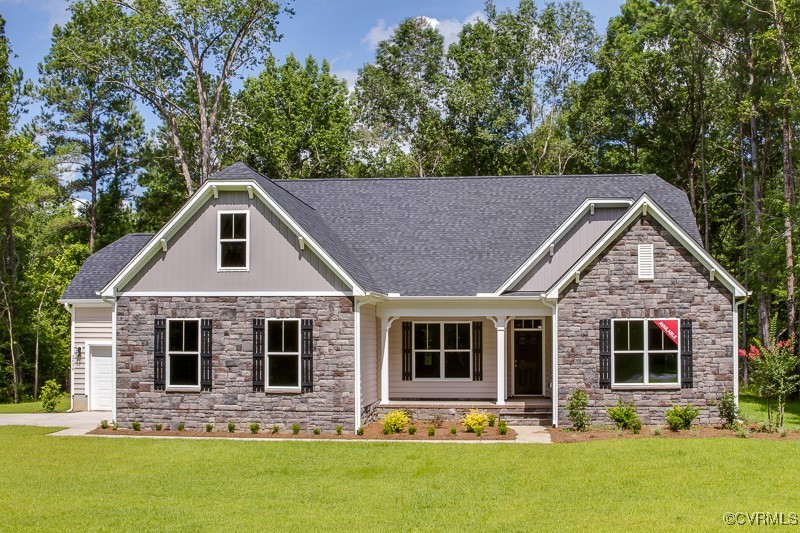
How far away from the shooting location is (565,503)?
457 inches

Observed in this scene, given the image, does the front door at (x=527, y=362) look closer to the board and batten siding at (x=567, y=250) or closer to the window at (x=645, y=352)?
the board and batten siding at (x=567, y=250)

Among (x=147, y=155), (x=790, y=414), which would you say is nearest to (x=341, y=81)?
(x=147, y=155)

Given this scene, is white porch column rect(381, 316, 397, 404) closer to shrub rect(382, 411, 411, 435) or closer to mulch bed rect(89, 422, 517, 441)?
mulch bed rect(89, 422, 517, 441)

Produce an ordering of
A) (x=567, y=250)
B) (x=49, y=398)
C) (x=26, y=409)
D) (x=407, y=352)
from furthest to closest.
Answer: (x=26, y=409) → (x=49, y=398) → (x=407, y=352) → (x=567, y=250)

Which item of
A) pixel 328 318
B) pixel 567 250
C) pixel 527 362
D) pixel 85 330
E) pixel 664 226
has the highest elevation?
pixel 664 226

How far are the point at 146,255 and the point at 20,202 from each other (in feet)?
53.3

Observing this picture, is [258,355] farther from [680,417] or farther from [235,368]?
[680,417]

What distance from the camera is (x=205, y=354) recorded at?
1997 cm

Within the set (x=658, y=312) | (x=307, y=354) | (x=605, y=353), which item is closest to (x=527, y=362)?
(x=605, y=353)

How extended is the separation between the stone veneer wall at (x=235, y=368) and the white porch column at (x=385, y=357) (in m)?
2.21

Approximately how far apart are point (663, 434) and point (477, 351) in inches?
233

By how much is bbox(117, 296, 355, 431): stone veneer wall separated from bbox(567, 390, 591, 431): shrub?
4975 millimetres

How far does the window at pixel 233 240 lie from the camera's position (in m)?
19.9

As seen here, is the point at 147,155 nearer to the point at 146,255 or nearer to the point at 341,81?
the point at 341,81
